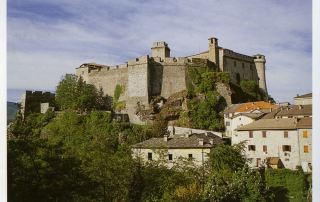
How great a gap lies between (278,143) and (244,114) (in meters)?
2.75

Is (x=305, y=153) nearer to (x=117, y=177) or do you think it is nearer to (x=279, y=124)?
(x=279, y=124)

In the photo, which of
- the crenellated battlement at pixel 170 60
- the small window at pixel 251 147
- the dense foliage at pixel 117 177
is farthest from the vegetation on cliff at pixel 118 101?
the small window at pixel 251 147

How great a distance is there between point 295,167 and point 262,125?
1.38 metres

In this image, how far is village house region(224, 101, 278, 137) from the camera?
1027 cm

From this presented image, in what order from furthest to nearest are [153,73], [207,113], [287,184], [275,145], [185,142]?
[153,73] → [207,113] → [185,142] → [275,145] → [287,184]

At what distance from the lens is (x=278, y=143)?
26.2ft

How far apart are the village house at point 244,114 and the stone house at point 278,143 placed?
1.12 m

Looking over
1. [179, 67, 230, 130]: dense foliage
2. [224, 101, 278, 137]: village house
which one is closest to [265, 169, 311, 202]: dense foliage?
[224, 101, 278, 137]: village house

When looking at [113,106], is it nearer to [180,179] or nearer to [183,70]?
[183,70]

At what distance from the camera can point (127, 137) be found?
11.9 metres

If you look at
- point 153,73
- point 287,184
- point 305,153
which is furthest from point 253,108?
point 153,73

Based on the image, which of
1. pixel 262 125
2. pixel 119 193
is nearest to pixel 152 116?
pixel 262 125

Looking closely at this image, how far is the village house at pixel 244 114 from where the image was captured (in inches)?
404

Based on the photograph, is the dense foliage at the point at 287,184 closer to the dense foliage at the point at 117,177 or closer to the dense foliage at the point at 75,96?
the dense foliage at the point at 117,177
